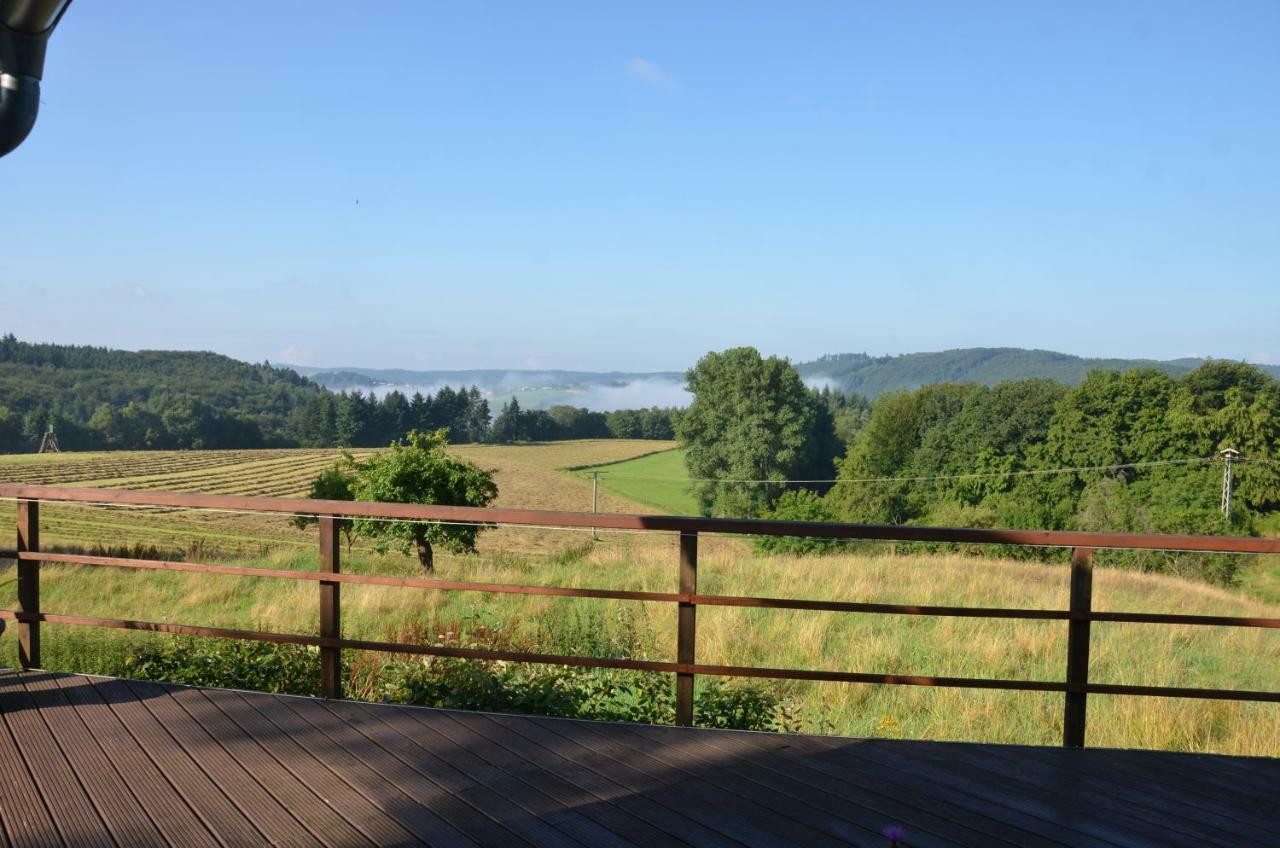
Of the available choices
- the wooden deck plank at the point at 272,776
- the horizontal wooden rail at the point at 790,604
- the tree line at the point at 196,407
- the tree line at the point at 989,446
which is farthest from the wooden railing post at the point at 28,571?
the tree line at the point at 989,446

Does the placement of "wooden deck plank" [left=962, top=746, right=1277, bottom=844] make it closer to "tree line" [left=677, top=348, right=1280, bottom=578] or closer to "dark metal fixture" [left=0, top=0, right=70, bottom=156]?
"dark metal fixture" [left=0, top=0, right=70, bottom=156]

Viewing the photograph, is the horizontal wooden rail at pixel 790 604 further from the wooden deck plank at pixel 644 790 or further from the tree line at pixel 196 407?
the tree line at pixel 196 407

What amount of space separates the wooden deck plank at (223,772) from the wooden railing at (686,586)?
27 centimetres

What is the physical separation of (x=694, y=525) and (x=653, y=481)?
47.9m

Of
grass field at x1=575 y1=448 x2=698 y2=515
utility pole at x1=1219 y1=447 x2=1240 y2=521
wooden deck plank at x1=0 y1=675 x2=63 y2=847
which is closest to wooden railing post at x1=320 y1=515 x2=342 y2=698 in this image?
wooden deck plank at x1=0 y1=675 x2=63 y2=847

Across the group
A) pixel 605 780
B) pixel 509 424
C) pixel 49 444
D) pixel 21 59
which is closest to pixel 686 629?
pixel 605 780

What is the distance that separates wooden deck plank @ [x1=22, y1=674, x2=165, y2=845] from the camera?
2424 millimetres

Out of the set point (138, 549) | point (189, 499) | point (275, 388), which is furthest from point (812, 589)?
point (275, 388)

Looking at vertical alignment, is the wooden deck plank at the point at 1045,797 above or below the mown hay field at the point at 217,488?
above

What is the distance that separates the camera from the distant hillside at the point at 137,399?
37.6 metres

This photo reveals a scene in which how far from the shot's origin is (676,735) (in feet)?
10.9

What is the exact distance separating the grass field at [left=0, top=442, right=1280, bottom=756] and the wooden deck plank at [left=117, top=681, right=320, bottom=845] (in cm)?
255

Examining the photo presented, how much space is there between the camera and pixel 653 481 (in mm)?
51156

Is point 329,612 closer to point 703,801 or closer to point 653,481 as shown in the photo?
point 703,801
